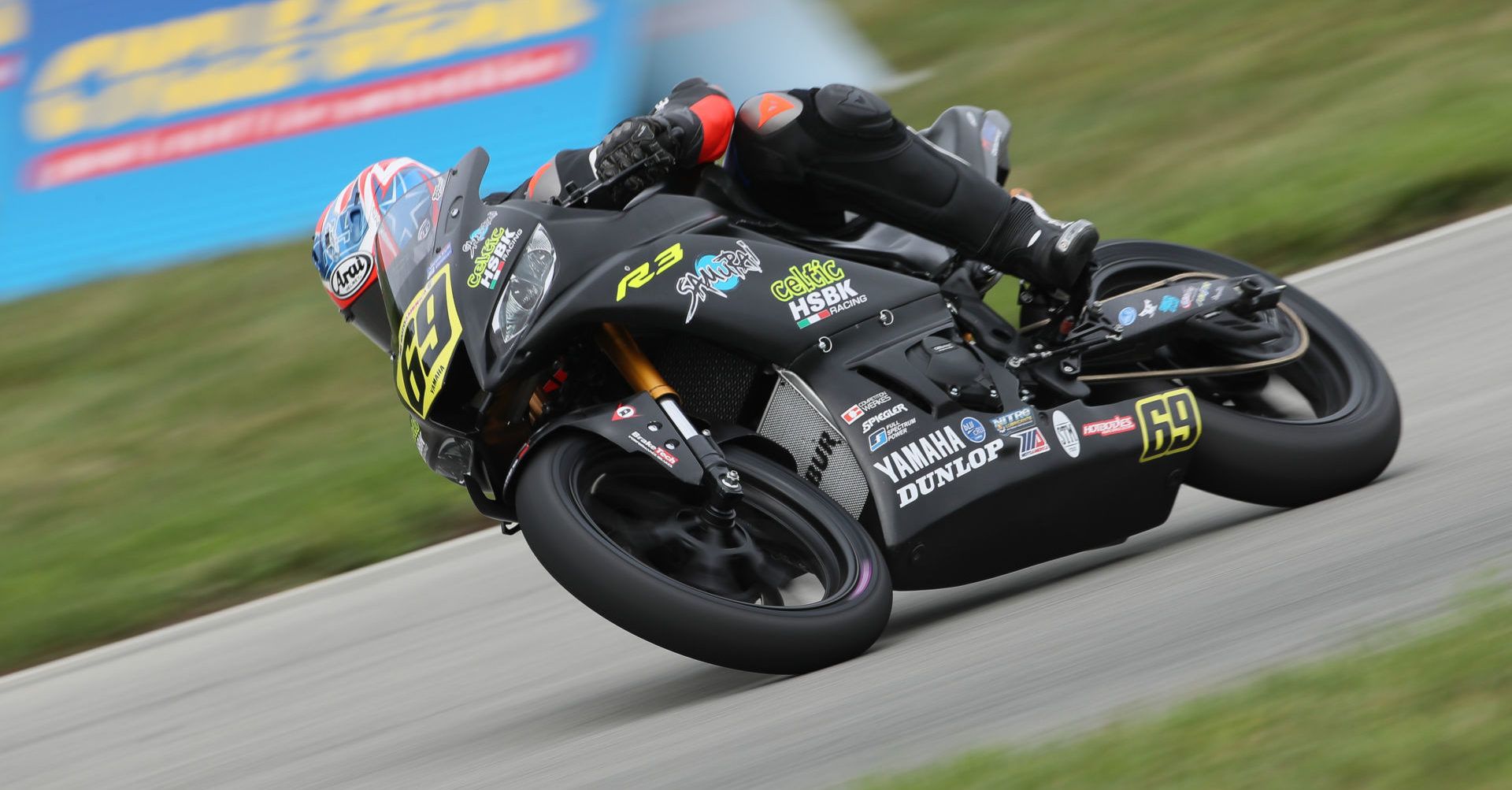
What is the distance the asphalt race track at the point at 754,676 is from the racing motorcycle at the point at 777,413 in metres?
0.16

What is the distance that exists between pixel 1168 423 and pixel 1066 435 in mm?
283

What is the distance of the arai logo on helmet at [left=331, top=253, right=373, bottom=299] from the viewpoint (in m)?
4.28

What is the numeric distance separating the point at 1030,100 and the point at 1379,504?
7048 millimetres

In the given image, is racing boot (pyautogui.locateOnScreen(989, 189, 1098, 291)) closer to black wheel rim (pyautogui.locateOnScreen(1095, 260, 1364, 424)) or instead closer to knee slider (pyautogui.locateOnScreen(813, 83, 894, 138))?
black wheel rim (pyautogui.locateOnScreen(1095, 260, 1364, 424))

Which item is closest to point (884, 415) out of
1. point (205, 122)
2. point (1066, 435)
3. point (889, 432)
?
point (889, 432)

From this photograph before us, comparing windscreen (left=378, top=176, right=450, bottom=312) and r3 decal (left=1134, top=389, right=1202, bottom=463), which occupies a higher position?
windscreen (left=378, top=176, right=450, bottom=312)

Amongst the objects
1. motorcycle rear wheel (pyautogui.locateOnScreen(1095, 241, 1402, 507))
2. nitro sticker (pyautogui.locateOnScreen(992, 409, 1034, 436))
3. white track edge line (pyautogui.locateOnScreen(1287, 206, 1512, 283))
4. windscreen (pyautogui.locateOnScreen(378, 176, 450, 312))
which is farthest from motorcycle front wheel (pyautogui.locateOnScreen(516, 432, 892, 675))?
white track edge line (pyautogui.locateOnScreen(1287, 206, 1512, 283))

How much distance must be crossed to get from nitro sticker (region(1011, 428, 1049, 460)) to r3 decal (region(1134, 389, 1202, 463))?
10.8 inches

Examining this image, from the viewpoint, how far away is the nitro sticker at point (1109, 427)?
431 cm

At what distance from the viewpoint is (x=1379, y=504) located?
4348 millimetres

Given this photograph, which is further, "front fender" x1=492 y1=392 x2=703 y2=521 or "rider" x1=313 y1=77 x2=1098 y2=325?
"rider" x1=313 y1=77 x2=1098 y2=325

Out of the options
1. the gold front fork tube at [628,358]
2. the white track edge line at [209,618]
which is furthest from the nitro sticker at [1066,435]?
the white track edge line at [209,618]

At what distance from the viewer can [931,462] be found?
13.5 feet

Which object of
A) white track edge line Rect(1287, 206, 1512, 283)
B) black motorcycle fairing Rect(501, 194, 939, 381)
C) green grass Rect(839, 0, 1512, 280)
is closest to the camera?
black motorcycle fairing Rect(501, 194, 939, 381)
